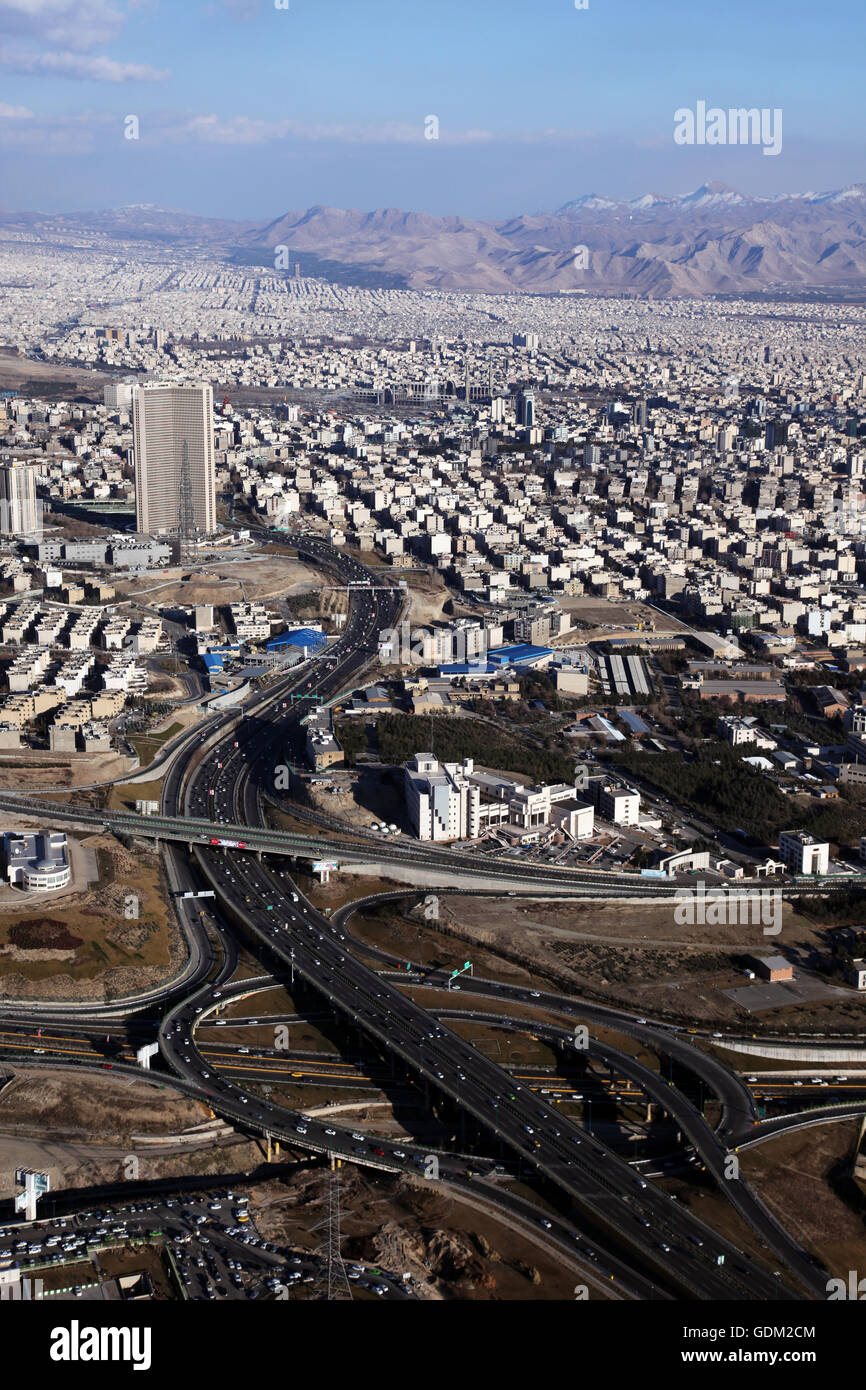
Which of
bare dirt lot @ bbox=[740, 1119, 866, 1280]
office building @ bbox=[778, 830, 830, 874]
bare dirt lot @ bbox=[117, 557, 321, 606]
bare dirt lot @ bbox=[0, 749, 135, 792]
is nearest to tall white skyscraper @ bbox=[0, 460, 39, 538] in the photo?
bare dirt lot @ bbox=[117, 557, 321, 606]

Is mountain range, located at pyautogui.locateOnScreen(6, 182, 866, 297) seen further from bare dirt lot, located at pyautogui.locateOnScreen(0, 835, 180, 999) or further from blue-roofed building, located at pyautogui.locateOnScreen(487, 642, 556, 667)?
bare dirt lot, located at pyautogui.locateOnScreen(0, 835, 180, 999)

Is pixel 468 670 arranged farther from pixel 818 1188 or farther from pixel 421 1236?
Result: pixel 421 1236

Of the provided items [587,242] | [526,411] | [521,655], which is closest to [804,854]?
[521,655]

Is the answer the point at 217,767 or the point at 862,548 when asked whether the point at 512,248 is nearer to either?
the point at 862,548

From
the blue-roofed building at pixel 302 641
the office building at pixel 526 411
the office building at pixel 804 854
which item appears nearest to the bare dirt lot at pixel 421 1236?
the office building at pixel 804 854

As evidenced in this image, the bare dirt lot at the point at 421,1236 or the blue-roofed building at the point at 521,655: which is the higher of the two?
the blue-roofed building at the point at 521,655

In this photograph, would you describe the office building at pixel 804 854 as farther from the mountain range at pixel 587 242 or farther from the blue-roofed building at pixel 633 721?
the mountain range at pixel 587 242
